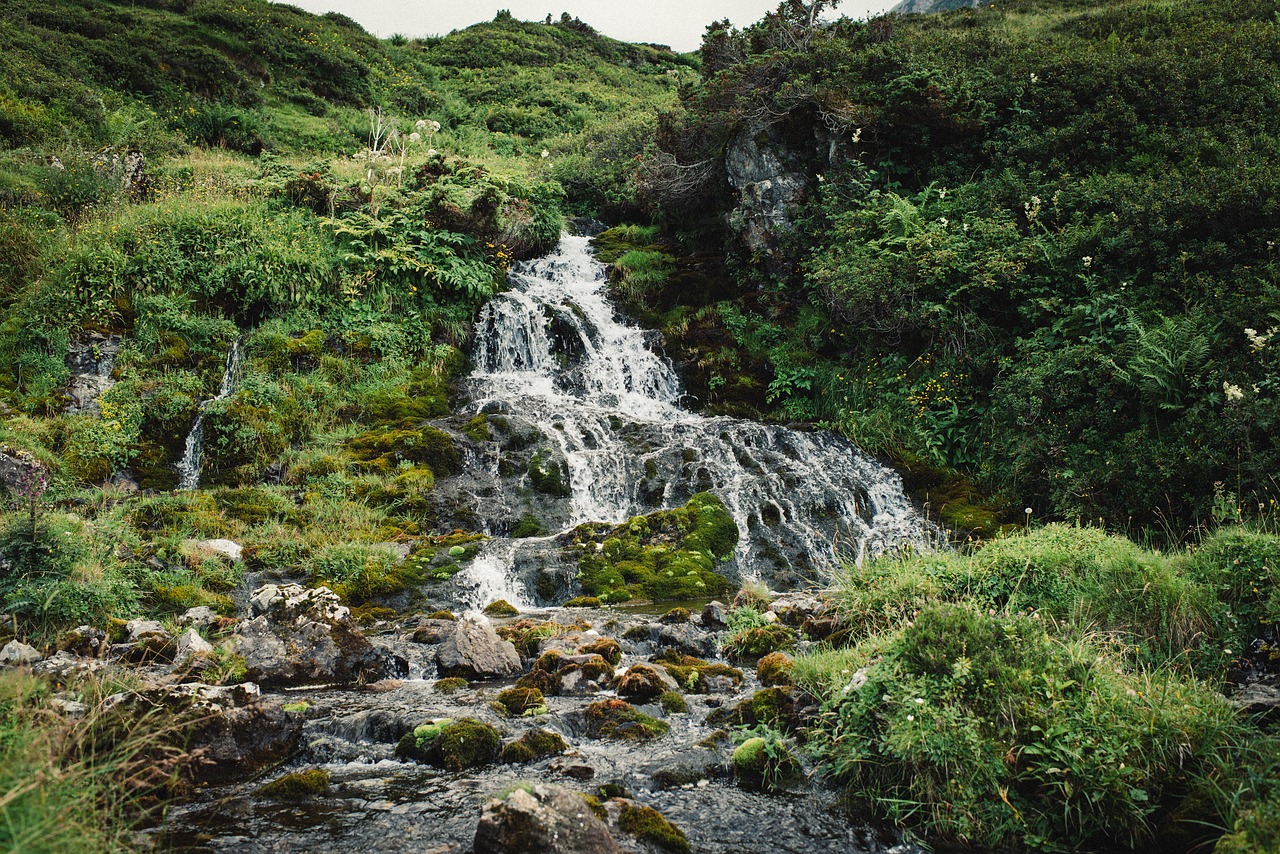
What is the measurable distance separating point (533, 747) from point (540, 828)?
4.94ft

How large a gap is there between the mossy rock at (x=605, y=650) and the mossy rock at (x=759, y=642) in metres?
1.11

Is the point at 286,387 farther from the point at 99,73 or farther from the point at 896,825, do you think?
the point at 99,73

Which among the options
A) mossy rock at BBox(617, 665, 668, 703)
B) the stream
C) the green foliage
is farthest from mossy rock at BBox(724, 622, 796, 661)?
the green foliage

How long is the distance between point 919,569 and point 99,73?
26958 mm

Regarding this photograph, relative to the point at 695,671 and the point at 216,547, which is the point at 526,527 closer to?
the point at 216,547

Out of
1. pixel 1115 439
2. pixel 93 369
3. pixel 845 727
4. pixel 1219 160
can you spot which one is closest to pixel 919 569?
pixel 845 727

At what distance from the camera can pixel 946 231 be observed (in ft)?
44.7

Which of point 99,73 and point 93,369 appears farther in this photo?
point 99,73

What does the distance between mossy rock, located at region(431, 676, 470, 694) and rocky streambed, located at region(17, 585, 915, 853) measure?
0.9 inches

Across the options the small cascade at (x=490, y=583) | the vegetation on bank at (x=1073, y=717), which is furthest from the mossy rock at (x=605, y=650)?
the small cascade at (x=490, y=583)

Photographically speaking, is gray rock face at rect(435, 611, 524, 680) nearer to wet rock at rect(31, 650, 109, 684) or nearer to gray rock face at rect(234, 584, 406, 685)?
gray rock face at rect(234, 584, 406, 685)

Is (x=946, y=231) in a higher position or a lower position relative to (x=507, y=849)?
higher

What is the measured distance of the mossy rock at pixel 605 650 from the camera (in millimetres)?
6699

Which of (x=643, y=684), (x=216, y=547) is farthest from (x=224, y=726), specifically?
(x=216, y=547)
